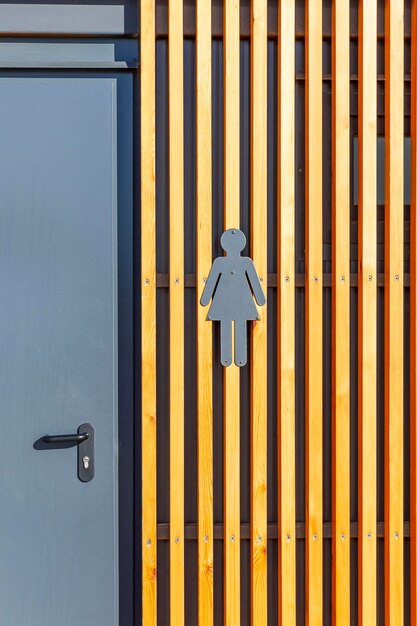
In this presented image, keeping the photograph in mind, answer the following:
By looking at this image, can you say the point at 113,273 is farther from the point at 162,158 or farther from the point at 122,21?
the point at 122,21

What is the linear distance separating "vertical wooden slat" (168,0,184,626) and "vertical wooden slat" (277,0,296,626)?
1.29 feet

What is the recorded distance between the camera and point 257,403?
2275 mm

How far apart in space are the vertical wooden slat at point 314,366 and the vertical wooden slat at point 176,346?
51cm

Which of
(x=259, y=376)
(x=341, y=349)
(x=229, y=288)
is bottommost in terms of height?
(x=259, y=376)

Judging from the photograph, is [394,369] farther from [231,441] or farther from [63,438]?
[63,438]

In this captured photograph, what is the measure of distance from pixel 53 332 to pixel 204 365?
0.62m

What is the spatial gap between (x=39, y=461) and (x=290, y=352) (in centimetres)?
110

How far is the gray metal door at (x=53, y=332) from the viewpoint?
227 cm

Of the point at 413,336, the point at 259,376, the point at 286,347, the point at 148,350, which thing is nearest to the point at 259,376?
the point at 259,376

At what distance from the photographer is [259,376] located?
2.28 meters

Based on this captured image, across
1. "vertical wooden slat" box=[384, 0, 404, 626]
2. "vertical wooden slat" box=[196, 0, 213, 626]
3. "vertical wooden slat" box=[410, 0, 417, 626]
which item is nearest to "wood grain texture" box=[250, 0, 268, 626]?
"vertical wooden slat" box=[196, 0, 213, 626]

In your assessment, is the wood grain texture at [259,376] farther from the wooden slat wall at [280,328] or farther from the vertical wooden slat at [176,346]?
the vertical wooden slat at [176,346]

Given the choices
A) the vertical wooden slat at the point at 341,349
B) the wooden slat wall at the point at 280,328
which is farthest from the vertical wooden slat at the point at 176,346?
the vertical wooden slat at the point at 341,349

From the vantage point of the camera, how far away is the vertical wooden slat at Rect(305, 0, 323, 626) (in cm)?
228
